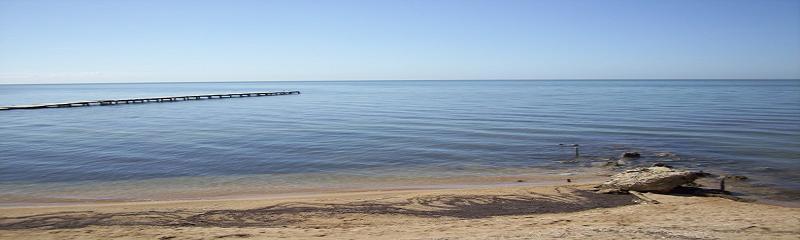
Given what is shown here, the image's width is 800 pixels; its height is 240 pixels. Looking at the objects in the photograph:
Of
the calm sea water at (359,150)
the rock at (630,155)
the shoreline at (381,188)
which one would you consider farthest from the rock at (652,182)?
the rock at (630,155)

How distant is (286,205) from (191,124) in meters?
24.0

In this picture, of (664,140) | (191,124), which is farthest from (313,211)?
(191,124)

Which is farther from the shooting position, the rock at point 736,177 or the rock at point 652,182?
the rock at point 736,177

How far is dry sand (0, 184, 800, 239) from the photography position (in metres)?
7.80

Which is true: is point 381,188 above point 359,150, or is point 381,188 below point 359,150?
below

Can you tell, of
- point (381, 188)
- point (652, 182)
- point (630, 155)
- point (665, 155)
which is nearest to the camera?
point (652, 182)

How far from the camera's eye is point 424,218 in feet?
31.3

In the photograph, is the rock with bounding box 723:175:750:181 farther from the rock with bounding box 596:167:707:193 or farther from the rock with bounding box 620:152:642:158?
the rock with bounding box 620:152:642:158

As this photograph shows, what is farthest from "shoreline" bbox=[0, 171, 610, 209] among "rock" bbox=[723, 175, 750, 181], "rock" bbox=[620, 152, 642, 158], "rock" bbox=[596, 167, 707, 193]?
"rock" bbox=[723, 175, 750, 181]

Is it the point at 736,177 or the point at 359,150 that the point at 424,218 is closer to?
the point at 736,177

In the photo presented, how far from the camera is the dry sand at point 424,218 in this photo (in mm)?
7805

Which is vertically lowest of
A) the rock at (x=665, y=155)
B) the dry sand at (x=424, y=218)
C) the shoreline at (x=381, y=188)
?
the shoreline at (x=381, y=188)

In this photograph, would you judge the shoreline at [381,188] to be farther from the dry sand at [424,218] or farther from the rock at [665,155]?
the rock at [665,155]

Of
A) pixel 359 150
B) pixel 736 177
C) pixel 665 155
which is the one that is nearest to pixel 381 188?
pixel 359 150
